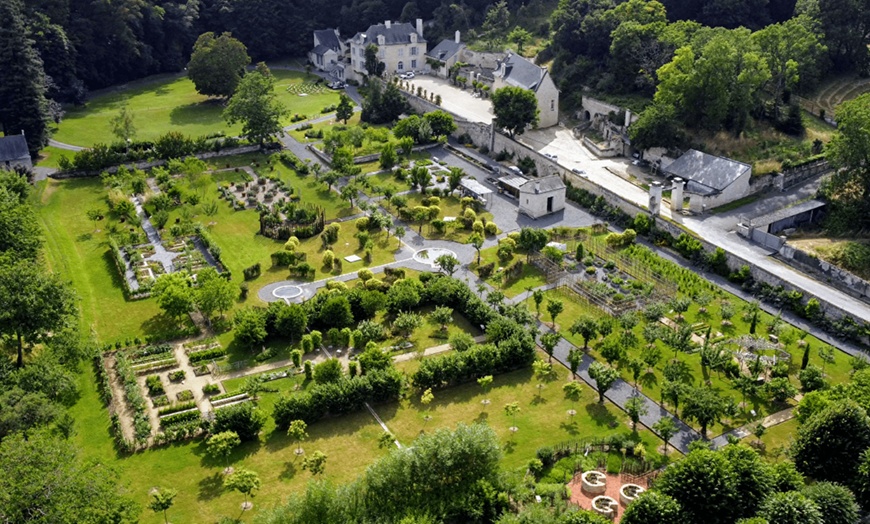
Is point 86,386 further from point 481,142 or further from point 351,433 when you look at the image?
point 481,142

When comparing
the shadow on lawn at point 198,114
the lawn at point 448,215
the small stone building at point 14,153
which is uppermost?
the small stone building at point 14,153

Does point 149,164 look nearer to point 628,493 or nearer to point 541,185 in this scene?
point 541,185

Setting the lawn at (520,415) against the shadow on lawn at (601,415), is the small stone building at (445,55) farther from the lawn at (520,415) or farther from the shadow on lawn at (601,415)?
the shadow on lawn at (601,415)

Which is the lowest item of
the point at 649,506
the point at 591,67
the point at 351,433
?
the point at 351,433

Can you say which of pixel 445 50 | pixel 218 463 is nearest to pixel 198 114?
pixel 445 50

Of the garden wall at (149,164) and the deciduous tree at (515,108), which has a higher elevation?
the deciduous tree at (515,108)

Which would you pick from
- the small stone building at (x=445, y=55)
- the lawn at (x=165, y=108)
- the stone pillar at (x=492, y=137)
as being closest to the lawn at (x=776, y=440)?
the stone pillar at (x=492, y=137)

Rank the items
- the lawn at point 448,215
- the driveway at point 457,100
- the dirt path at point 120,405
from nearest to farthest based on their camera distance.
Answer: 1. the dirt path at point 120,405
2. the lawn at point 448,215
3. the driveway at point 457,100

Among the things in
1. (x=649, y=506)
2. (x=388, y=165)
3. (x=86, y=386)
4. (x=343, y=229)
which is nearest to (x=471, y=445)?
(x=649, y=506)

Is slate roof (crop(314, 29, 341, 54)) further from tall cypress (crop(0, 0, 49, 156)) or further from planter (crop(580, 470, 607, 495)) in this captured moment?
planter (crop(580, 470, 607, 495))
